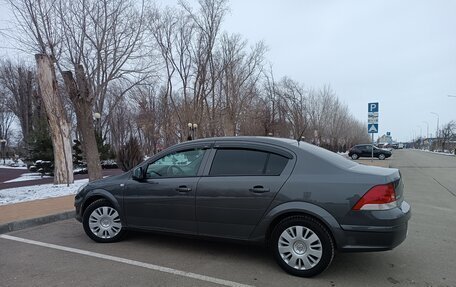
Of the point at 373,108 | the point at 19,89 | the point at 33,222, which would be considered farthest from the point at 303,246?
the point at 19,89

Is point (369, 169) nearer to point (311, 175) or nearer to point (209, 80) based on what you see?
point (311, 175)

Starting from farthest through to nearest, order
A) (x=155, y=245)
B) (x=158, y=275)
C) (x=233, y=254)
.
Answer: (x=155, y=245), (x=233, y=254), (x=158, y=275)

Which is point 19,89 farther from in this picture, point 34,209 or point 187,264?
point 187,264

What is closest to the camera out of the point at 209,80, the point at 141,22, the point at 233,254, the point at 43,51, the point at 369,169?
the point at 369,169

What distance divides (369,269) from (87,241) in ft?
13.9

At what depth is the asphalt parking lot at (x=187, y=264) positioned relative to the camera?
4.25 metres

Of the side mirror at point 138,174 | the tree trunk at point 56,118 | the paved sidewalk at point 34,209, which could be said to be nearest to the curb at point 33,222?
the paved sidewalk at point 34,209

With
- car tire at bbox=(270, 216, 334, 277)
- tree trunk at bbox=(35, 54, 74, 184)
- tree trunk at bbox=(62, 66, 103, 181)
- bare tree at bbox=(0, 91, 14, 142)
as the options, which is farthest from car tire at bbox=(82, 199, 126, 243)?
bare tree at bbox=(0, 91, 14, 142)

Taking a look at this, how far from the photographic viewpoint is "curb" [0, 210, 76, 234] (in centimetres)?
687

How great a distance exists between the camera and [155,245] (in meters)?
5.66

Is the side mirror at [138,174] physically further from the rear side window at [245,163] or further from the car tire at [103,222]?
the rear side window at [245,163]

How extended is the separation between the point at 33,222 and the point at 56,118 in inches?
280

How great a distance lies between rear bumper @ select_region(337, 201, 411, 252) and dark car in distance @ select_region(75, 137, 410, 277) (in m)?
0.01

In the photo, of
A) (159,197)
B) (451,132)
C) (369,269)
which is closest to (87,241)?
(159,197)
